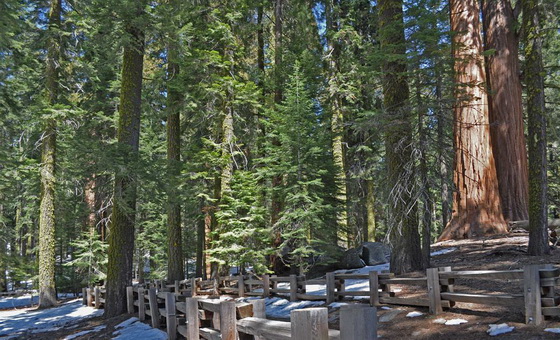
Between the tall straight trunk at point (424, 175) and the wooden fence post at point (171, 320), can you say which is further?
the tall straight trunk at point (424, 175)

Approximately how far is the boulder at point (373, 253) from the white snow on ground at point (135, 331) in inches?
361

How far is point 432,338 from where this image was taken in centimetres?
623

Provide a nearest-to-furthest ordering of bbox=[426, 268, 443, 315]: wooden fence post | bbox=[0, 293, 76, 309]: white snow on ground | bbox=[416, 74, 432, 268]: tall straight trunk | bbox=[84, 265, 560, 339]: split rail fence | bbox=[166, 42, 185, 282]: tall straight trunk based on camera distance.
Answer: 1. bbox=[84, 265, 560, 339]: split rail fence
2. bbox=[426, 268, 443, 315]: wooden fence post
3. bbox=[416, 74, 432, 268]: tall straight trunk
4. bbox=[166, 42, 185, 282]: tall straight trunk
5. bbox=[0, 293, 76, 309]: white snow on ground

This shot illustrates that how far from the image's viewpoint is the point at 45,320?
15.2 metres

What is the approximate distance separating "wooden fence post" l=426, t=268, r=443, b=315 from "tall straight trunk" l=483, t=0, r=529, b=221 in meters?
8.44

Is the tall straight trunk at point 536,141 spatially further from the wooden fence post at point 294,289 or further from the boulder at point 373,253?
the boulder at point 373,253

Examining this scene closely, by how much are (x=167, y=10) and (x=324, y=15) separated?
10.5 metres

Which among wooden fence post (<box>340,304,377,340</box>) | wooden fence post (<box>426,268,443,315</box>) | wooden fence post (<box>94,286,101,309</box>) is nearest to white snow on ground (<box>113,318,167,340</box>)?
wooden fence post (<box>426,268,443,315</box>)

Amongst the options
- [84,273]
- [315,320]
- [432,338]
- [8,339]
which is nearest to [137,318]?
[8,339]

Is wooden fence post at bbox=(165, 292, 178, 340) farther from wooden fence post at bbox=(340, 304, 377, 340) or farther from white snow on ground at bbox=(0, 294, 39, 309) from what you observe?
white snow on ground at bbox=(0, 294, 39, 309)

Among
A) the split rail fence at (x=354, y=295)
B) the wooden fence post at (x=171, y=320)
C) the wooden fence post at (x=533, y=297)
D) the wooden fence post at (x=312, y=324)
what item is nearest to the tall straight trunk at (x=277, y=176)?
the split rail fence at (x=354, y=295)

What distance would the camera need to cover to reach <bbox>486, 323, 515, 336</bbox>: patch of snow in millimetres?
5876

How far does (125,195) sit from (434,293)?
872cm

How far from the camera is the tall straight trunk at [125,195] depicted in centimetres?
1220
